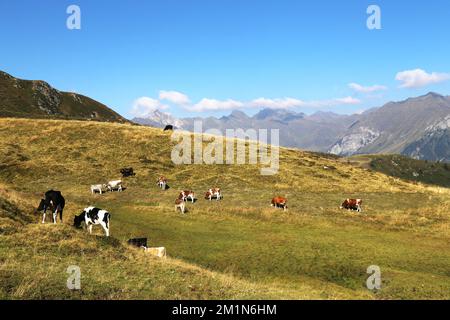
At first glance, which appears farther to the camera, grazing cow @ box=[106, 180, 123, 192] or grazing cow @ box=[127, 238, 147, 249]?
grazing cow @ box=[106, 180, 123, 192]

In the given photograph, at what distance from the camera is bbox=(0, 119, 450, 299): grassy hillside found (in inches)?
843

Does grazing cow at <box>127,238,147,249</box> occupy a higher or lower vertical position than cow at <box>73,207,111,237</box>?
lower

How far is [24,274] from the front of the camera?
18625 mm

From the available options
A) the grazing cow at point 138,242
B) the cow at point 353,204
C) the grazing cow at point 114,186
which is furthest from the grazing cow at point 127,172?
the grazing cow at point 138,242

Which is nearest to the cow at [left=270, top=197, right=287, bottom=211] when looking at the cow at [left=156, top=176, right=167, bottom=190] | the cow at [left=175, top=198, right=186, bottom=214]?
the cow at [left=175, top=198, right=186, bottom=214]

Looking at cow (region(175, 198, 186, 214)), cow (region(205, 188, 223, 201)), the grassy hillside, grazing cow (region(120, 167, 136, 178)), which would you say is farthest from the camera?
grazing cow (region(120, 167, 136, 178))

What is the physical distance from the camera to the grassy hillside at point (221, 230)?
70.2 ft

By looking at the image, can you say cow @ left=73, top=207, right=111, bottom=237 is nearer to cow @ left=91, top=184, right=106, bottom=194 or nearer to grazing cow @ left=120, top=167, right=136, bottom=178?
cow @ left=91, top=184, right=106, bottom=194

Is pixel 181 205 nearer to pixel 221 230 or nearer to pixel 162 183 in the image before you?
pixel 221 230

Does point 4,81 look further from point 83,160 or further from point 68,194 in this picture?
point 68,194

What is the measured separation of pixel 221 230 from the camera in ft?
133

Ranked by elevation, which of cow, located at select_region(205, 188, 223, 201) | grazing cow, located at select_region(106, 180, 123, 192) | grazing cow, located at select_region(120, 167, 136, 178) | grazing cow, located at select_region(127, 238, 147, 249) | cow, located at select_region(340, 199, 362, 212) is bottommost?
grazing cow, located at select_region(127, 238, 147, 249)

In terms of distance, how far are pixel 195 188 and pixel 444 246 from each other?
35.4 m
